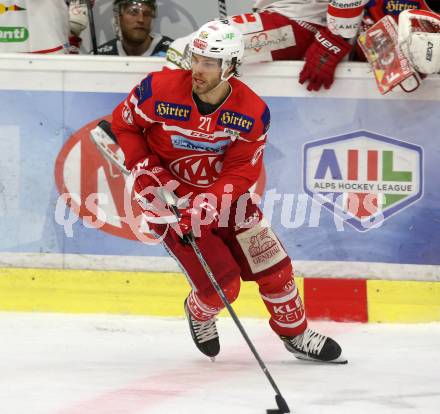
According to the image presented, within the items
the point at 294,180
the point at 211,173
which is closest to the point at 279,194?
the point at 294,180

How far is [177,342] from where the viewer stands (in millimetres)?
5168

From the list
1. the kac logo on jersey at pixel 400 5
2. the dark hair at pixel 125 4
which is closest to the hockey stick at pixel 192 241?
the dark hair at pixel 125 4

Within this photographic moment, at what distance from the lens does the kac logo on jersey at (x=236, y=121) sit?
14.4ft

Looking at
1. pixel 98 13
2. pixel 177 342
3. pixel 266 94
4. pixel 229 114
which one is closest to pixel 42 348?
pixel 177 342

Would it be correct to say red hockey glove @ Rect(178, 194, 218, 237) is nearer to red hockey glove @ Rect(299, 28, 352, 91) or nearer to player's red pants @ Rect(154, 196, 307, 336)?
player's red pants @ Rect(154, 196, 307, 336)

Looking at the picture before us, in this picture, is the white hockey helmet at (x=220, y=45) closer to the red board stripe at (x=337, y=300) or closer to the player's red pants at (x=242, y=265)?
the player's red pants at (x=242, y=265)

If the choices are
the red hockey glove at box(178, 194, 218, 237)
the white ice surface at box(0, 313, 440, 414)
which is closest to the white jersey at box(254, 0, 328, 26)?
the white ice surface at box(0, 313, 440, 414)

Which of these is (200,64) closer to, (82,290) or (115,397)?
(115,397)

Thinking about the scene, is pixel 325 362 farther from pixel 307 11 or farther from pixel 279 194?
pixel 307 11

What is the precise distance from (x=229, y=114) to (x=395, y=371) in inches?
49.0

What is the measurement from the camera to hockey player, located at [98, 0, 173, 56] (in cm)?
617

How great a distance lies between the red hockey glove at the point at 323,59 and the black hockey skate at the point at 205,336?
4.66 feet

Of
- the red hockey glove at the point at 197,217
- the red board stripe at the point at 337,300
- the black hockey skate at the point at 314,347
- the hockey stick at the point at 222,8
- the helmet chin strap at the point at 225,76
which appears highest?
the helmet chin strap at the point at 225,76

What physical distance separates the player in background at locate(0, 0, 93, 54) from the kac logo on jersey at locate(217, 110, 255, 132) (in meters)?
1.90
